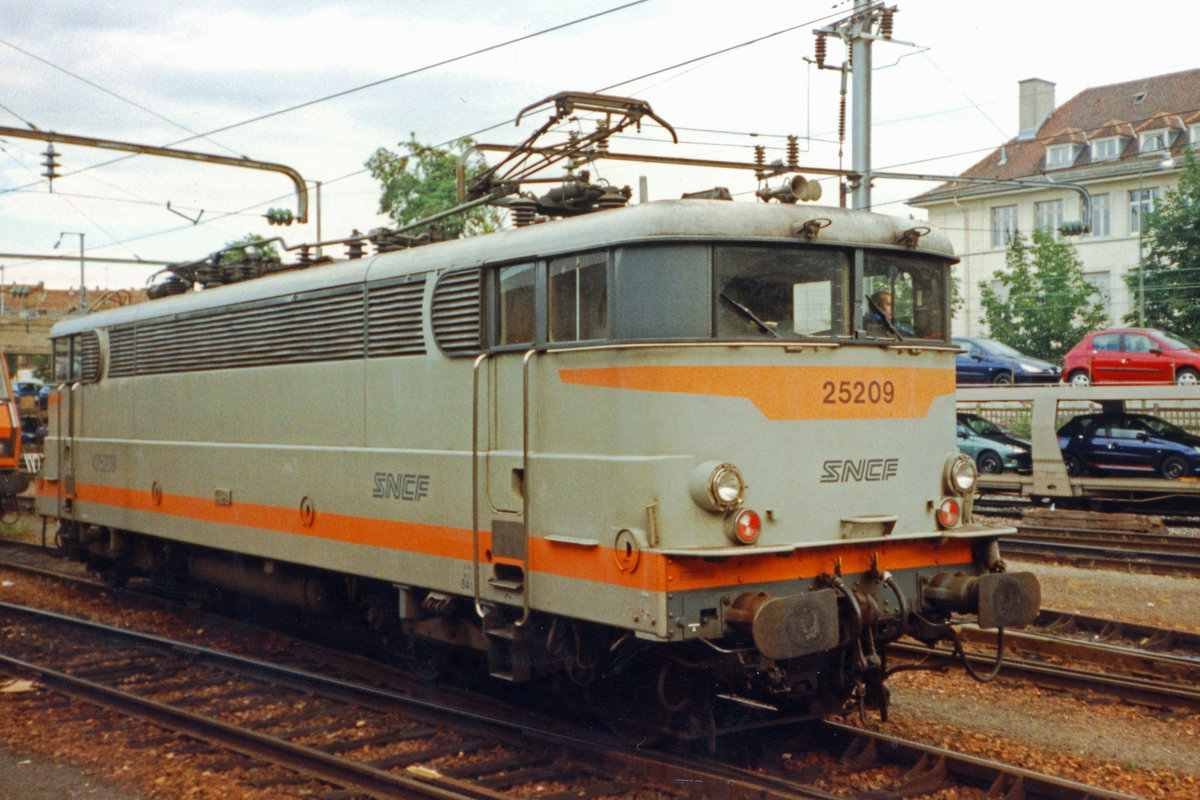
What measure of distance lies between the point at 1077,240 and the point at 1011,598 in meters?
46.8

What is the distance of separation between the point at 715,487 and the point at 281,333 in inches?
180

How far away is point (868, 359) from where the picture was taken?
6723 mm

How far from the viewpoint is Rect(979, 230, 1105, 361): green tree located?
128ft

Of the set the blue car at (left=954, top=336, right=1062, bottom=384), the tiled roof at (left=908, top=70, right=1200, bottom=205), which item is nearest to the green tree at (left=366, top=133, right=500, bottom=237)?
the blue car at (left=954, top=336, right=1062, bottom=384)

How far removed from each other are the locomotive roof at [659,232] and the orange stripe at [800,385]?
732 millimetres

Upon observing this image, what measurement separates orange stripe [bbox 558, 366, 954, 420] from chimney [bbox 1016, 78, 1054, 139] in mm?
50164

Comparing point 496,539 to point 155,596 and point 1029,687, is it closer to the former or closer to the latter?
point 1029,687

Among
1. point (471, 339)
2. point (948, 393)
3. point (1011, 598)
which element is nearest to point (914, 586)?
point (1011, 598)

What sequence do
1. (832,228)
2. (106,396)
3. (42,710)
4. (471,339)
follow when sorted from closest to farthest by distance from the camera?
(832,228) < (471,339) < (42,710) < (106,396)

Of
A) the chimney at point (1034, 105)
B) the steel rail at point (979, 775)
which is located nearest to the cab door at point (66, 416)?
the steel rail at point (979, 775)

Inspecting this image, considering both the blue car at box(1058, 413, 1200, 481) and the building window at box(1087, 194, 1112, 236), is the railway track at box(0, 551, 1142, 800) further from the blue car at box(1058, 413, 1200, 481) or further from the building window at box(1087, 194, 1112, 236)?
the building window at box(1087, 194, 1112, 236)

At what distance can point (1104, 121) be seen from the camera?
4984 cm

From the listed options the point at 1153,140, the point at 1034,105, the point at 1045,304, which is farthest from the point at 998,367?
the point at 1034,105

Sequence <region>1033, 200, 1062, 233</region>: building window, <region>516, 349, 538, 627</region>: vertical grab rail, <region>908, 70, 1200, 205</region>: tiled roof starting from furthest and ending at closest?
<region>1033, 200, 1062, 233</region>: building window
<region>908, 70, 1200, 205</region>: tiled roof
<region>516, 349, 538, 627</region>: vertical grab rail
